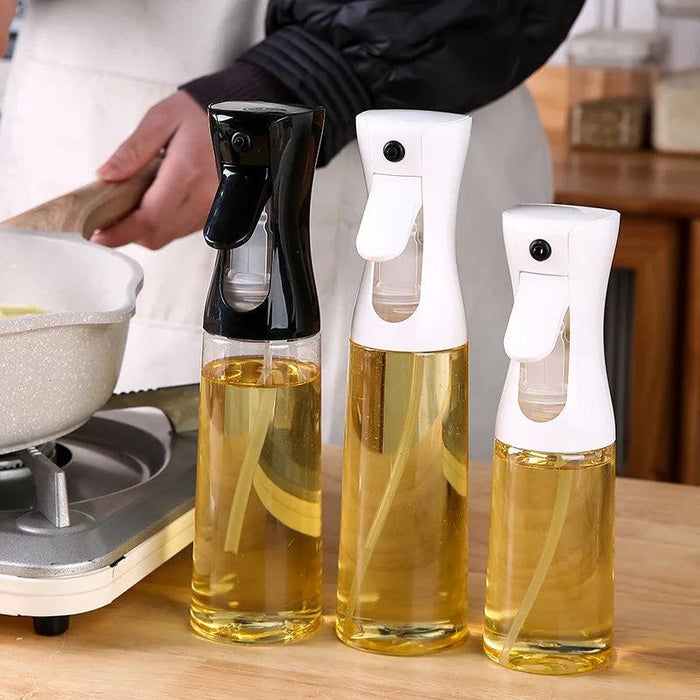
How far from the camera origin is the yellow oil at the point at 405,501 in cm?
56

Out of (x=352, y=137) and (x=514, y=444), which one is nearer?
(x=514, y=444)

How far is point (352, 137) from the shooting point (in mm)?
1062

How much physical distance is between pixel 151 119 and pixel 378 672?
0.52m

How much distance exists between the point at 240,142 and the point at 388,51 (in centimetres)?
49

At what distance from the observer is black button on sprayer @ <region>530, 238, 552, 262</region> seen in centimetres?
52

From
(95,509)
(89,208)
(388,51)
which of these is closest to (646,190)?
(388,51)

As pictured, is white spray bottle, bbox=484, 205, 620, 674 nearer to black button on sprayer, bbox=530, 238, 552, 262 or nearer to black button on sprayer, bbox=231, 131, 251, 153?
black button on sprayer, bbox=530, 238, 552, 262

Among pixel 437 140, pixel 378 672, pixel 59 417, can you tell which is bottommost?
pixel 378 672

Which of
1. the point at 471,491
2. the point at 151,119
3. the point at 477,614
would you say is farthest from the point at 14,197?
the point at 477,614

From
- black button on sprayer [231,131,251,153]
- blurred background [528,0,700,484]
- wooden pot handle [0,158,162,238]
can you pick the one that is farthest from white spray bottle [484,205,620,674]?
blurred background [528,0,700,484]

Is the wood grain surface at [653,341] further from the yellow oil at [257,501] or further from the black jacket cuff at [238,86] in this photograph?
the yellow oil at [257,501]

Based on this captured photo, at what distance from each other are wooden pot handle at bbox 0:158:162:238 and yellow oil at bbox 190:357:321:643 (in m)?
0.24

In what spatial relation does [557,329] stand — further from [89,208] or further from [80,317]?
[89,208]

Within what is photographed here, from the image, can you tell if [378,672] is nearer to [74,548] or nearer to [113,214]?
[74,548]
